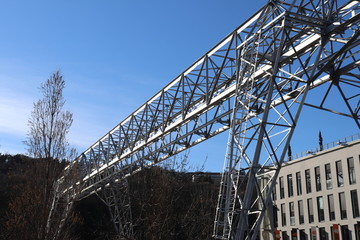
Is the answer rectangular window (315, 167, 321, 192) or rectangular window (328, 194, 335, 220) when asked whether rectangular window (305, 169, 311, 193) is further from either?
rectangular window (328, 194, 335, 220)

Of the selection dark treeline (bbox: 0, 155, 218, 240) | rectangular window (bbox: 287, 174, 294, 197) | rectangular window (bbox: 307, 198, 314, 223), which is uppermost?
rectangular window (bbox: 287, 174, 294, 197)

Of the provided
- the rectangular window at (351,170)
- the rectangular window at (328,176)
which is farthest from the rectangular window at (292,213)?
the rectangular window at (351,170)

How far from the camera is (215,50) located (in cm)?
1827

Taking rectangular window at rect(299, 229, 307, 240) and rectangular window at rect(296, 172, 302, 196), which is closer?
rectangular window at rect(299, 229, 307, 240)

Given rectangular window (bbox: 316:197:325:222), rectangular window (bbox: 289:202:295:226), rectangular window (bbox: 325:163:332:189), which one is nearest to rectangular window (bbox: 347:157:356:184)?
rectangular window (bbox: 325:163:332:189)

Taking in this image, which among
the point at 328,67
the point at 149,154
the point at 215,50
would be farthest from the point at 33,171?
the point at 328,67

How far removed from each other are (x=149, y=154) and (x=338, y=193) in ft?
86.2

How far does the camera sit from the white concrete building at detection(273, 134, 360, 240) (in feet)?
140

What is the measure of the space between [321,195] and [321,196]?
16cm

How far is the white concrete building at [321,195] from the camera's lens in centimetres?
4266

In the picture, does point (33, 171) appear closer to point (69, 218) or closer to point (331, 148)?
point (69, 218)

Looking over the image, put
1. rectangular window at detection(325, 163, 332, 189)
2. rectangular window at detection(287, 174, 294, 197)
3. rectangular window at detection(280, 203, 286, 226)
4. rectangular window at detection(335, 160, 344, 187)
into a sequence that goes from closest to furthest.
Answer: rectangular window at detection(335, 160, 344, 187)
rectangular window at detection(325, 163, 332, 189)
rectangular window at detection(287, 174, 294, 197)
rectangular window at detection(280, 203, 286, 226)

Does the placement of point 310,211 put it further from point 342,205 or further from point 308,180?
point 342,205

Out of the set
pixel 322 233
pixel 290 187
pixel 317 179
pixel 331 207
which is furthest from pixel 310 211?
pixel 290 187
